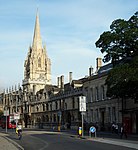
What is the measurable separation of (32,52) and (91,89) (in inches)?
2943

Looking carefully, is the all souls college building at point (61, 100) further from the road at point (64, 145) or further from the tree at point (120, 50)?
the road at point (64, 145)

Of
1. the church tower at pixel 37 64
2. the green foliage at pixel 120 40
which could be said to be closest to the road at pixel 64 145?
the green foliage at pixel 120 40

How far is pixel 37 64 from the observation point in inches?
5517

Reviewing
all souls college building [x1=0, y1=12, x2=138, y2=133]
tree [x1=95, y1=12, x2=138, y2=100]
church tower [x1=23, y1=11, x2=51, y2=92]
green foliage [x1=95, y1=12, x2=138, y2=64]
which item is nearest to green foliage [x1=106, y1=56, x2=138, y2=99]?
tree [x1=95, y1=12, x2=138, y2=100]

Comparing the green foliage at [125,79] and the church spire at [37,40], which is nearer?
the green foliage at [125,79]

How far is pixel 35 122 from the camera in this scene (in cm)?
10725

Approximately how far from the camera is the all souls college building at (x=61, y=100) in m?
59.3

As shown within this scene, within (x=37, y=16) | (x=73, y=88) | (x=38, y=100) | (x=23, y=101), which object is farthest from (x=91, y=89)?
(x=37, y=16)

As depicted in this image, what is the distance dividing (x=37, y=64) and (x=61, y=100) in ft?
172

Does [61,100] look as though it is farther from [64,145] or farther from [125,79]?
[64,145]

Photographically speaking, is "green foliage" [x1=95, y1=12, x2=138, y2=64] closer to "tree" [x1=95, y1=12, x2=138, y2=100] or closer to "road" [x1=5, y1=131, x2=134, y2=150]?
"tree" [x1=95, y1=12, x2=138, y2=100]

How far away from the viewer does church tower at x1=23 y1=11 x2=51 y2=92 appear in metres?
137

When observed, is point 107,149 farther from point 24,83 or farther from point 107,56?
point 24,83

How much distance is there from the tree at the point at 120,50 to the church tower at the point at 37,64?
299 ft
